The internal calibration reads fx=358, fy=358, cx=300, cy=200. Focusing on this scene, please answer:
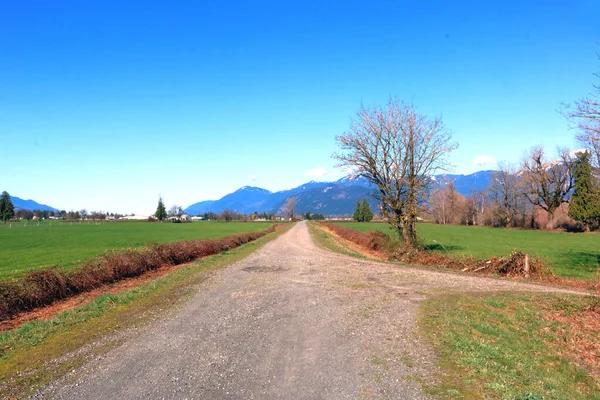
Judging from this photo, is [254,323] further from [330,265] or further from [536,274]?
[536,274]

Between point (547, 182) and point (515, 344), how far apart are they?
287 ft

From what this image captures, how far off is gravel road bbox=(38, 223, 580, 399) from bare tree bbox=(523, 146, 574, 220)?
268 ft

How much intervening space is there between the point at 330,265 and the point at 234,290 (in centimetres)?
975

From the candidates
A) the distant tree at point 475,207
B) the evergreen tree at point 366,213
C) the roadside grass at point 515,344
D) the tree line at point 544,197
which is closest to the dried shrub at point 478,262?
the roadside grass at point 515,344

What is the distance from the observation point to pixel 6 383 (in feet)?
19.7

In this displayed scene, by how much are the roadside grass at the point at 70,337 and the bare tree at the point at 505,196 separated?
96357mm

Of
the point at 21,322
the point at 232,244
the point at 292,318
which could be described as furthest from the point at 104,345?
the point at 232,244

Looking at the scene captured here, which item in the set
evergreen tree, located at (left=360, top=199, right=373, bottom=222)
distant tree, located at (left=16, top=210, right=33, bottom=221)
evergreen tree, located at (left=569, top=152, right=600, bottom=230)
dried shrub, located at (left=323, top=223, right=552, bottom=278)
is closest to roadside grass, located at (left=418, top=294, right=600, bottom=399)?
dried shrub, located at (left=323, top=223, right=552, bottom=278)

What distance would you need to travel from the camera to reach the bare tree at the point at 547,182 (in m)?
77.8

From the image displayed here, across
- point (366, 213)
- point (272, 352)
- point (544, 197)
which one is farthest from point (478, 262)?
point (366, 213)

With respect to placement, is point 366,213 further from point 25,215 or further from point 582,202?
point 25,215

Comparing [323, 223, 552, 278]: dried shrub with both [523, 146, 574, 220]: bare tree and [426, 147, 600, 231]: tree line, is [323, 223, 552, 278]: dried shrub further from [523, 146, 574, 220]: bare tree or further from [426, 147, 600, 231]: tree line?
[523, 146, 574, 220]: bare tree

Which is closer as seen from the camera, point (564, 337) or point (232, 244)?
point (564, 337)

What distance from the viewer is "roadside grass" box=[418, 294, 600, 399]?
5914 millimetres
